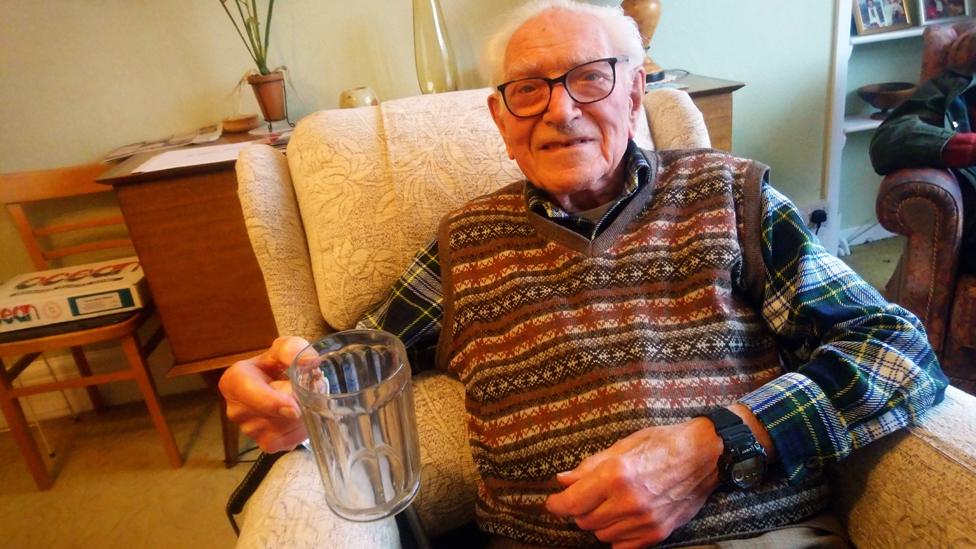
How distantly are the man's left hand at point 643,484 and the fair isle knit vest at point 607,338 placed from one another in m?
0.06

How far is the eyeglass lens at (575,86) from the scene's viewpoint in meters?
0.90

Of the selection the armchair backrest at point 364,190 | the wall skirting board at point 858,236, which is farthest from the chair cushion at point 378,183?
the wall skirting board at point 858,236

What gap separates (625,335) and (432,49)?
1336 millimetres

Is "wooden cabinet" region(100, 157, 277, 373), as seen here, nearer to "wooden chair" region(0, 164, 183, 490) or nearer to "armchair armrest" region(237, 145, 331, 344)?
"wooden chair" region(0, 164, 183, 490)

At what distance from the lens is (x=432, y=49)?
1834mm

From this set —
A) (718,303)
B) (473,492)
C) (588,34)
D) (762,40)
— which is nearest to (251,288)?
(473,492)

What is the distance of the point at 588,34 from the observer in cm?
90

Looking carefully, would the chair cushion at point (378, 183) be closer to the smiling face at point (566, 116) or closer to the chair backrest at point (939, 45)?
the smiling face at point (566, 116)

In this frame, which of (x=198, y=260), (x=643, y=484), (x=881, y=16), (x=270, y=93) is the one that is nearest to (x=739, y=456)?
(x=643, y=484)

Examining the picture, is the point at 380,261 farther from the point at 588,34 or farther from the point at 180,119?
the point at 180,119

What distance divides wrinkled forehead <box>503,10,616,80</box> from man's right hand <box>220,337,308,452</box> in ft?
1.80

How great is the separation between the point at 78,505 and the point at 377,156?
162 cm

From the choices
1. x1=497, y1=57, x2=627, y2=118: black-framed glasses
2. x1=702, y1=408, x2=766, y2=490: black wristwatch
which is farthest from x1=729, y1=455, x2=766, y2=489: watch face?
x1=497, y1=57, x2=627, y2=118: black-framed glasses

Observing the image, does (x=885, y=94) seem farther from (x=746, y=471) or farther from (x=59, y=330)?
(x=59, y=330)
